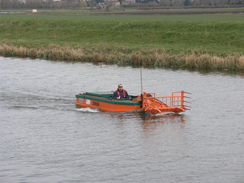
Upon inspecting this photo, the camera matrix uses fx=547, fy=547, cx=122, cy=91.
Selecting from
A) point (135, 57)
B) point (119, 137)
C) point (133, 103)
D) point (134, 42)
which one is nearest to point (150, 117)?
point (133, 103)

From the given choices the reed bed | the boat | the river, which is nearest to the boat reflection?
the river

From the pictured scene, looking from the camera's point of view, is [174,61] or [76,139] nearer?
[76,139]

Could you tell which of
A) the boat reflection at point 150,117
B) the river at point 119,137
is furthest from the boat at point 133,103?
the river at point 119,137

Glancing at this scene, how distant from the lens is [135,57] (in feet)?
172

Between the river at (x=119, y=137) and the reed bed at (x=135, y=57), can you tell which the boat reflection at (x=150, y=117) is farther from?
the reed bed at (x=135, y=57)

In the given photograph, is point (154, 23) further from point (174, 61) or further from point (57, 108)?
point (57, 108)

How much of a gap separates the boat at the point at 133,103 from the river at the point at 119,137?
1.49 feet

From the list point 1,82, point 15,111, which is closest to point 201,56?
point 1,82

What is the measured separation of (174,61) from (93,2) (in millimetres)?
127718

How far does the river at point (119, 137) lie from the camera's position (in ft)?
67.7

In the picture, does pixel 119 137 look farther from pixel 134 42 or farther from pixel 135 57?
pixel 134 42

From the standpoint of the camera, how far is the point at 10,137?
25.8 metres

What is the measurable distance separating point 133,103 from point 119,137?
4877 millimetres

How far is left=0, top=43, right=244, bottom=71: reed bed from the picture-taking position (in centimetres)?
4788
